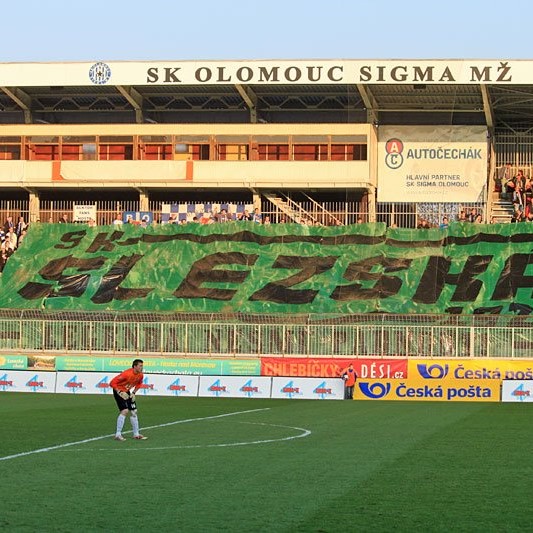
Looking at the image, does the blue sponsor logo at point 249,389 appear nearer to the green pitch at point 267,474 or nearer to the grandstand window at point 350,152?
the green pitch at point 267,474

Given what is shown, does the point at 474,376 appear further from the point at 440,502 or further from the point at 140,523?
the point at 140,523

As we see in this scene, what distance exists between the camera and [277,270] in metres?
58.1

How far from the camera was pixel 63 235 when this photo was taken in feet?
202

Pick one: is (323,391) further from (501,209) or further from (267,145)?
(267,145)

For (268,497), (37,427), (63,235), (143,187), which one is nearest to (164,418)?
(37,427)

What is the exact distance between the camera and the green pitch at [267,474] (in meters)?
14.2

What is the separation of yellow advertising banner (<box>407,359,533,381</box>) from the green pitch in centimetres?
1256

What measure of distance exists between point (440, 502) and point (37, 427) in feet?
50.4

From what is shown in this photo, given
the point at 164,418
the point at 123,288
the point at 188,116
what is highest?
the point at 188,116

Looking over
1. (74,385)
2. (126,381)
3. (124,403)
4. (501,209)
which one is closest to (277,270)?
(74,385)

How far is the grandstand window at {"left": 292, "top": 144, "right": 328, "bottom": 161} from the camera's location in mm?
65812

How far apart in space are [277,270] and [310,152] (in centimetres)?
1035

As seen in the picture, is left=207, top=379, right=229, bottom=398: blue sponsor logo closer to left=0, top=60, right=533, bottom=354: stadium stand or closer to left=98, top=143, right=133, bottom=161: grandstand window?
left=0, top=60, right=533, bottom=354: stadium stand

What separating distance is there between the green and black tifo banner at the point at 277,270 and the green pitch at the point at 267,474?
21.8 m
